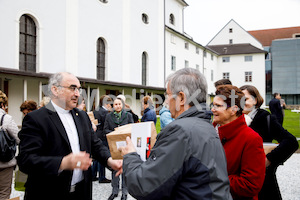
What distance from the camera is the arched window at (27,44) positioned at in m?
16.9

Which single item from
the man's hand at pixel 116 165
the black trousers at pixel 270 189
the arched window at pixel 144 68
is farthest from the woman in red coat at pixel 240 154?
the arched window at pixel 144 68

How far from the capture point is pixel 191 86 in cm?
192

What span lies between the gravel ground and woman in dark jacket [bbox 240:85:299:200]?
3179 millimetres

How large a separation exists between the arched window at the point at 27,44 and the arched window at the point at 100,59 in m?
6.41

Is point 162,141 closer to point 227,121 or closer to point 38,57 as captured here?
point 227,121

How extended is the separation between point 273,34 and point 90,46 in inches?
2412

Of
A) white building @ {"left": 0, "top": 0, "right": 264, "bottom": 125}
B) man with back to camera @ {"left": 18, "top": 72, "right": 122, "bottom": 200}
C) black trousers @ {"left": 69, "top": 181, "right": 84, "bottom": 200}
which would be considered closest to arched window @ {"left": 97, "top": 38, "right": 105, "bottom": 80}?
white building @ {"left": 0, "top": 0, "right": 264, "bottom": 125}

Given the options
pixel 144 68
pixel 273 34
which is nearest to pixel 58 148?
pixel 144 68

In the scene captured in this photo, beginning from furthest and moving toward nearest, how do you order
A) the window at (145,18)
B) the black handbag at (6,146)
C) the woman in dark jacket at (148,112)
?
1. the window at (145,18)
2. the woman in dark jacket at (148,112)
3. the black handbag at (6,146)

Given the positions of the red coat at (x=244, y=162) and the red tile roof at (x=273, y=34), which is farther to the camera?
the red tile roof at (x=273, y=34)

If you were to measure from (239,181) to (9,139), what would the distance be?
10.3 ft

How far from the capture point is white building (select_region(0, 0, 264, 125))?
1625 centimetres

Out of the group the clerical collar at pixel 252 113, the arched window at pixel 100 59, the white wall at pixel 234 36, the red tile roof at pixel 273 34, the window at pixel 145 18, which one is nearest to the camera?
the clerical collar at pixel 252 113

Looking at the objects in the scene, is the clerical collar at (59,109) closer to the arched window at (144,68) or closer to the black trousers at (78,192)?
the black trousers at (78,192)
